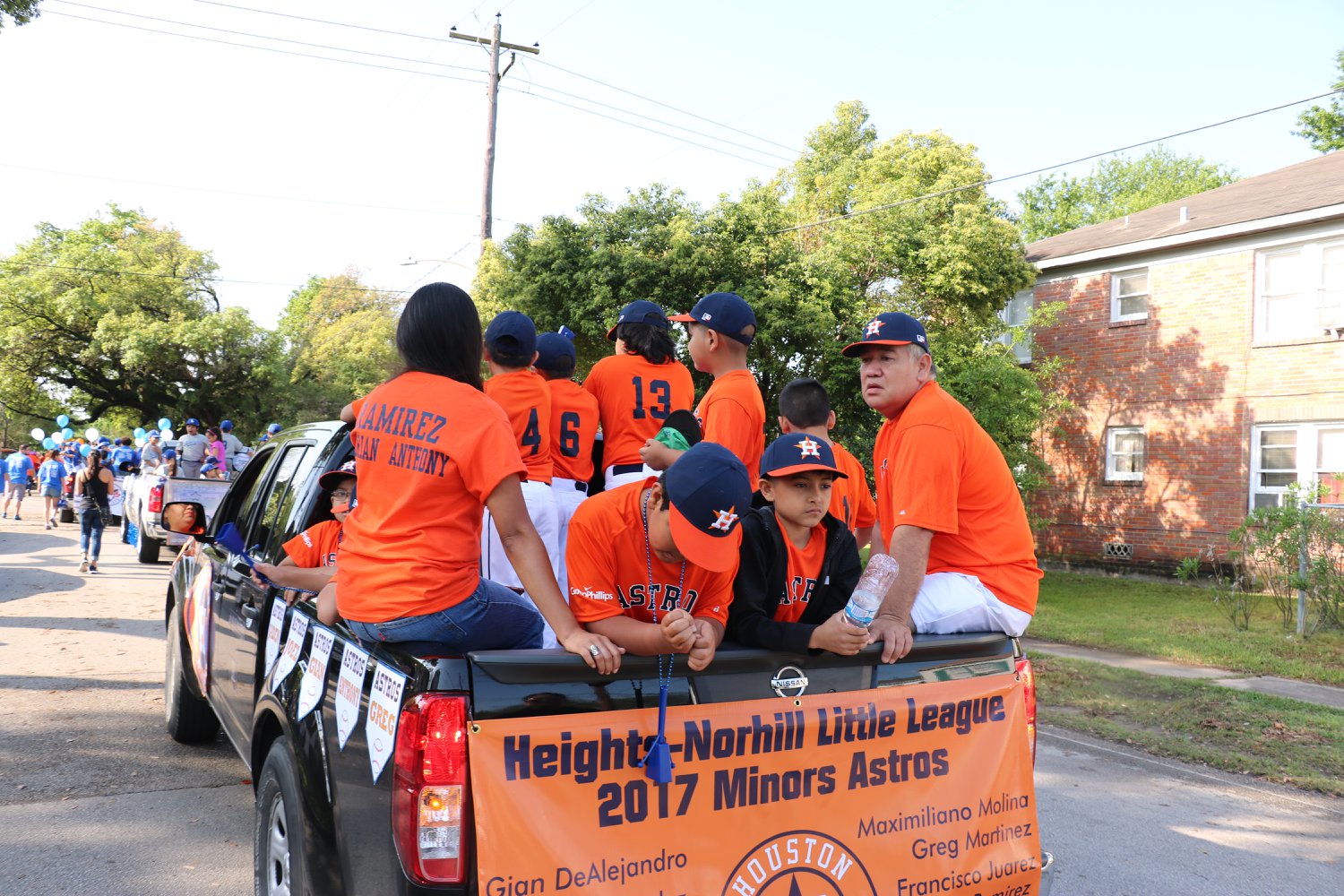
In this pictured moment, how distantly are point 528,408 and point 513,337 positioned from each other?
0.33 meters

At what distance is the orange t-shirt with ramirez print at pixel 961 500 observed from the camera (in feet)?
10.9

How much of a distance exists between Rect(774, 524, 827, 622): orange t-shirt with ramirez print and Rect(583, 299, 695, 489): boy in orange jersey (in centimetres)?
160

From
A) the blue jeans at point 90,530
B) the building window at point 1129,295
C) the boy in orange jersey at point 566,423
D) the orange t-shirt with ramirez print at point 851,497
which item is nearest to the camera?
the orange t-shirt with ramirez print at point 851,497

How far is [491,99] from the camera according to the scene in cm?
2247

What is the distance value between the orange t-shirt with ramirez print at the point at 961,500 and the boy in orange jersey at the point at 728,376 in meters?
0.98

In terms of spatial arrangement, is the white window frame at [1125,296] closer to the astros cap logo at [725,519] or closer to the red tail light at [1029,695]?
the red tail light at [1029,695]

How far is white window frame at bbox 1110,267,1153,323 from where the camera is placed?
748 inches

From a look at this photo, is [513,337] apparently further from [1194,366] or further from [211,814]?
[1194,366]

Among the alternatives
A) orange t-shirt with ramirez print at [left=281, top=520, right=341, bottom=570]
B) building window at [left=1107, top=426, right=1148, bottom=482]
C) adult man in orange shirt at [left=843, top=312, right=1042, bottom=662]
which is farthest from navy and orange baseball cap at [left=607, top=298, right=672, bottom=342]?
building window at [left=1107, top=426, right=1148, bottom=482]

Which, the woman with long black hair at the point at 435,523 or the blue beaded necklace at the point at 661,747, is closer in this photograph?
the blue beaded necklace at the point at 661,747

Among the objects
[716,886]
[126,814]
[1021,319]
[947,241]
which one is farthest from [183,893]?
[1021,319]

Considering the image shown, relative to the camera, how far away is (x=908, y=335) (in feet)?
12.1

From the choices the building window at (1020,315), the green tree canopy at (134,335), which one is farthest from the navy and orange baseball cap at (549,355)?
the green tree canopy at (134,335)

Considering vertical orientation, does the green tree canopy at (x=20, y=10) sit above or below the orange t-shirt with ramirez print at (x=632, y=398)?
above
